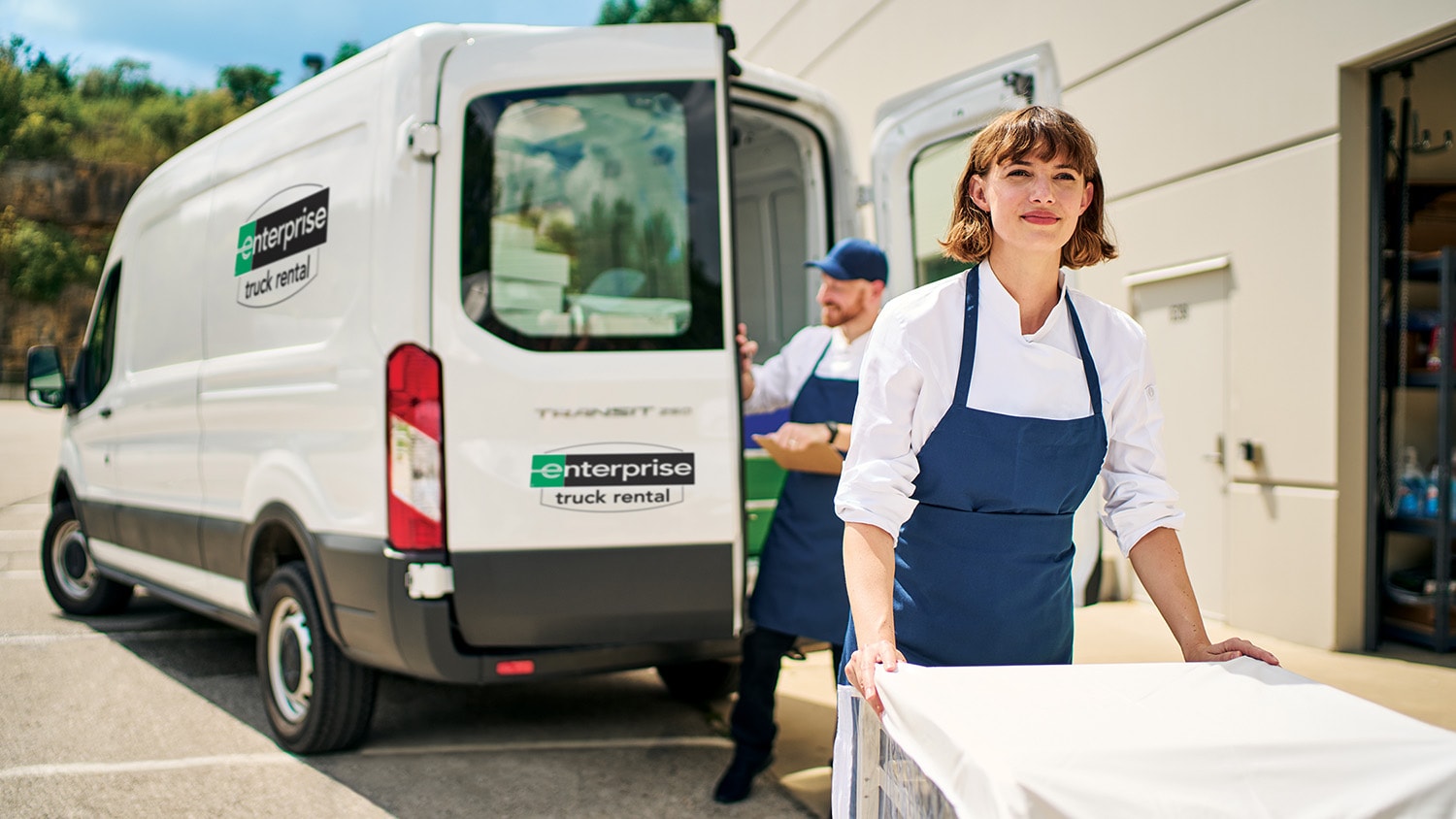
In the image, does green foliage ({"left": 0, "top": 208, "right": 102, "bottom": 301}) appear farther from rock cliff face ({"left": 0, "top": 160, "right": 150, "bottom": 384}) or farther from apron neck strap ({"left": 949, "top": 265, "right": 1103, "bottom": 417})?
apron neck strap ({"left": 949, "top": 265, "right": 1103, "bottom": 417})

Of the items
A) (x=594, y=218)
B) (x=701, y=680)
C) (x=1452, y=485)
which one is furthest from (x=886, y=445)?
(x=1452, y=485)

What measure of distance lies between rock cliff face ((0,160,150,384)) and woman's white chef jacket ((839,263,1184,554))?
69.9m

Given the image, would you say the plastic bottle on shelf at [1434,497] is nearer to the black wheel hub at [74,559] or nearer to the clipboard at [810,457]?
the clipboard at [810,457]

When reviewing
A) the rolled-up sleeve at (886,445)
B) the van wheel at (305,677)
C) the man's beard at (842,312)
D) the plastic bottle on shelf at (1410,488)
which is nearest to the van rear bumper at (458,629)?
the van wheel at (305,677)

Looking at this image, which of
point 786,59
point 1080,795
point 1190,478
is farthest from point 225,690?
point 786,59

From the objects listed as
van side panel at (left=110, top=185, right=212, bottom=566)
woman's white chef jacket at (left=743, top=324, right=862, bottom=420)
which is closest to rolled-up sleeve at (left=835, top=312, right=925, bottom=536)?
woman's white chef jacket at (left=743, top=324, right=862, bottom=420)

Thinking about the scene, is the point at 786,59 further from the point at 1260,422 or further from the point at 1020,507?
the point at 1020,507

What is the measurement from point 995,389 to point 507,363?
1890mm

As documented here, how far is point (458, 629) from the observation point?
3.37 m

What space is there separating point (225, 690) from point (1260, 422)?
17.0 ft

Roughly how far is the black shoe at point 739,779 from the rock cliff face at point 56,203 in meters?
68.4

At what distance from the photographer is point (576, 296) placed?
3.53 meters

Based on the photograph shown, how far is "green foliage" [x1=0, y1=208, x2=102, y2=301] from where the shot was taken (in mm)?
61156

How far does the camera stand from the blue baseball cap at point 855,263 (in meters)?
3.63
